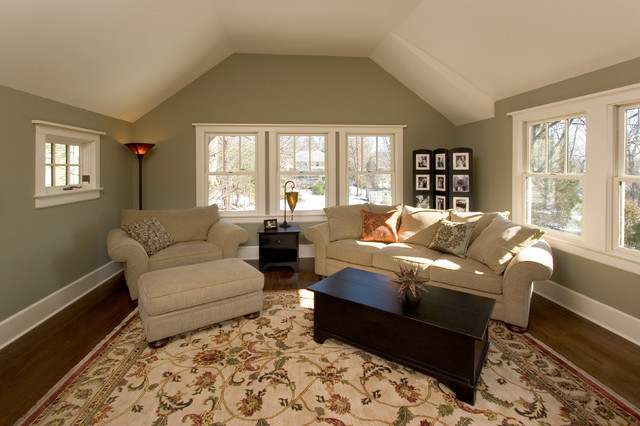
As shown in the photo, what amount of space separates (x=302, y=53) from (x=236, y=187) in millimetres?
2183

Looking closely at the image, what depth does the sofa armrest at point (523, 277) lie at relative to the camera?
2.82 m

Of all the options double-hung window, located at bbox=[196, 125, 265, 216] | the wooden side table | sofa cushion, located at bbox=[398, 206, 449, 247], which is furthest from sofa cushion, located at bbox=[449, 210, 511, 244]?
double-hung window, located at bbox=[196, 125, 265, 216]

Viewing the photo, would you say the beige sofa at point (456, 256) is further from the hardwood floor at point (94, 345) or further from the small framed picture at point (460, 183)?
the small framed picture at point (460, 183)

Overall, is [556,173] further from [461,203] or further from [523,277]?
[523,277]

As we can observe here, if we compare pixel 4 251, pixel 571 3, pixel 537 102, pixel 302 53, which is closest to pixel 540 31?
pixel 571 3

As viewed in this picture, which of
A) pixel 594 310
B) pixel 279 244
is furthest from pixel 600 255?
pixel 279 244

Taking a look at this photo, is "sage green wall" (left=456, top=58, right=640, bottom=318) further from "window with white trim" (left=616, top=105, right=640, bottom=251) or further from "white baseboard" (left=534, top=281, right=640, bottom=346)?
"window with white trim" (left=616, top=105, right=640, bottom=251)

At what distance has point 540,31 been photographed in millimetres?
3092

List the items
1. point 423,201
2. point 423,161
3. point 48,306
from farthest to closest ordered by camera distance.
Result: point 423,201 < point 423,161 < point 48,306

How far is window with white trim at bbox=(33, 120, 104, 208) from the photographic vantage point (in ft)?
10.6

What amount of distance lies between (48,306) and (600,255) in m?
4.97

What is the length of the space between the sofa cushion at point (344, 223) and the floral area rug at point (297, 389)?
5.95ft

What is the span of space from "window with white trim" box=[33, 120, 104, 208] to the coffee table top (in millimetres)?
2676

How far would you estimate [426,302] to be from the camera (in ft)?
8.20
